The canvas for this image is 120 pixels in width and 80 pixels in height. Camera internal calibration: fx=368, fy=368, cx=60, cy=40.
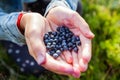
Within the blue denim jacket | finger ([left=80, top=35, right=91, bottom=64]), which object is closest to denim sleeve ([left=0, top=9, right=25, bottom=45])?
the blue denim jacket

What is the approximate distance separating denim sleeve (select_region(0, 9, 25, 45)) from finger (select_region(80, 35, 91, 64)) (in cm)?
22

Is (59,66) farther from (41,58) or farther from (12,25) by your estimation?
(12,25)

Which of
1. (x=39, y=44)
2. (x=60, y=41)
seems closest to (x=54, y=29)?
(x=60, y=41)

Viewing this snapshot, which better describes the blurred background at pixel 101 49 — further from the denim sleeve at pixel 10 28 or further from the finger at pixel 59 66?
the finger at pixel 59 66

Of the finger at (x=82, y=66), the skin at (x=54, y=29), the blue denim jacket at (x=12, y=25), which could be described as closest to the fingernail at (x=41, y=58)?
the skin at (x=54, y=29)

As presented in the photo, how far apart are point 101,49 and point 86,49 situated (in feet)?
2.34

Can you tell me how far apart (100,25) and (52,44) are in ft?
2.69

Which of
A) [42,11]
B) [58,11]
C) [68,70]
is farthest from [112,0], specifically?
[68,70]

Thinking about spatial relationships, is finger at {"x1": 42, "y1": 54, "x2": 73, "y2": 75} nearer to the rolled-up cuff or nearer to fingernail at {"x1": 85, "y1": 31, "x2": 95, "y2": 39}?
fingernail at {"x1": 85, "y1": 31, "x2": 95, "y2": 39}

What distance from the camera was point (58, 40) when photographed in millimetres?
1165

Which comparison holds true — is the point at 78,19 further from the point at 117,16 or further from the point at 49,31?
the point at 117,16

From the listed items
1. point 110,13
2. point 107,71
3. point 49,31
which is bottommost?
point 107,71

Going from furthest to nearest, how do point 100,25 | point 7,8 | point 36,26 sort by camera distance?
point 100,25 < point 7,8 < point 36,26

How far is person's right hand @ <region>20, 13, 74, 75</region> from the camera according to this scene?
100 cm
